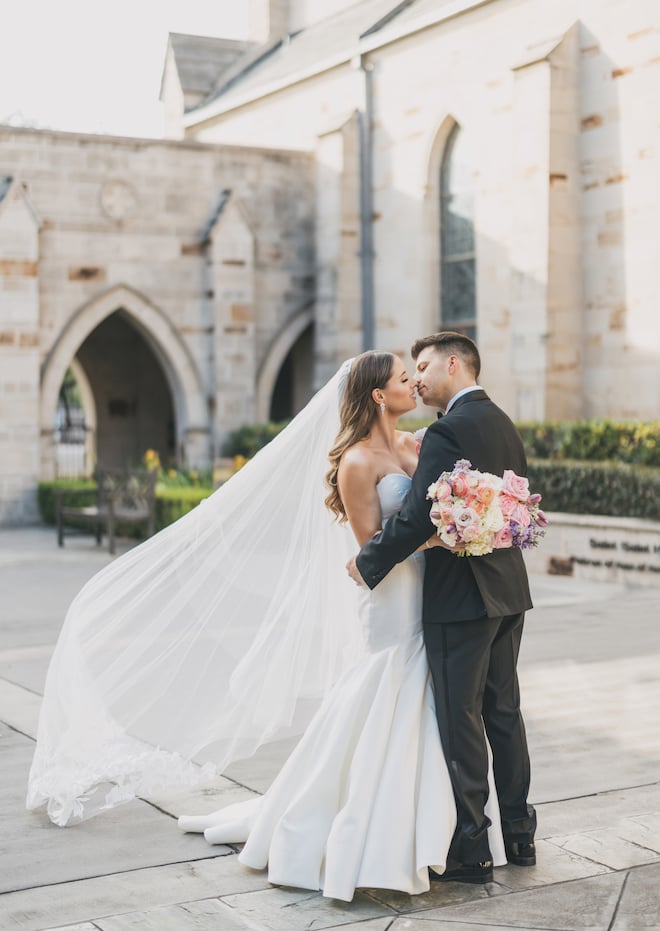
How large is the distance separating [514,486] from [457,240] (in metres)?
16.3

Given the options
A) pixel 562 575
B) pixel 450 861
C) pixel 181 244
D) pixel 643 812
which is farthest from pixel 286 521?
pixel 181 244

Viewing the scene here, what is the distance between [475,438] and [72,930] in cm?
201

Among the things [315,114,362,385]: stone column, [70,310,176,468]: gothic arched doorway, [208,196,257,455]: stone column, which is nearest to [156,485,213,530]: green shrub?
[208,196,257,455]: stone column

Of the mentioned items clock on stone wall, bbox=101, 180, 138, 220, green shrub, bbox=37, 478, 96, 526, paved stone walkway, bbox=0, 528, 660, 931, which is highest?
clock on stone wall, bbox=101, 180, 138, 220

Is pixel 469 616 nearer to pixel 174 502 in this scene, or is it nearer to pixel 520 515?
pixel 520 515

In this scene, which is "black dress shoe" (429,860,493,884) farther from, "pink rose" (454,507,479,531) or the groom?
"pink rose" (454,507,479,531)

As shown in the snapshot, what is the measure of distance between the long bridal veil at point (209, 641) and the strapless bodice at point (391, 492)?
49 cm

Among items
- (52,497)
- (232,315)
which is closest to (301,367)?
(232,315)

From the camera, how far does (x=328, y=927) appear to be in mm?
4062

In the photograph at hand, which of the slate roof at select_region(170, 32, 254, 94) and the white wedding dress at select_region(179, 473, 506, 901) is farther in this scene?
the slate roof at select_region(170, 32, 254, 94)

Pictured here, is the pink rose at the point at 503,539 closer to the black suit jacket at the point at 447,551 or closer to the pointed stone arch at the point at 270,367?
the black suit jacket at the point at 447,551

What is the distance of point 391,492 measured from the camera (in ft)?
15.1

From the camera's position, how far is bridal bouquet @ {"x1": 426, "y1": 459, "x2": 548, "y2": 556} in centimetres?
427

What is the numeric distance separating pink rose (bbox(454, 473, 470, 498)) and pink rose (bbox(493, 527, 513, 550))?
0.65 feet
